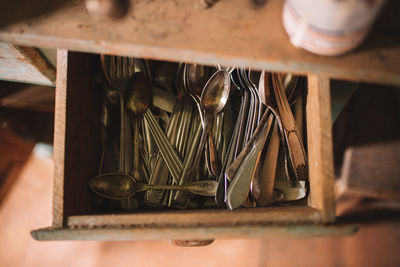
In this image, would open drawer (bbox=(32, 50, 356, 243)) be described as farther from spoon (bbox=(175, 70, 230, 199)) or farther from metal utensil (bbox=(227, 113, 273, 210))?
spoon (bbox=(175, 70, 230, 199))

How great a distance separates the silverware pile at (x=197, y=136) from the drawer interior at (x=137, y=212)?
2.0 inches

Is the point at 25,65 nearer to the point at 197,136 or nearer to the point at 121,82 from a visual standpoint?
the point at 121,82

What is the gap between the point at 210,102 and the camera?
58 cm

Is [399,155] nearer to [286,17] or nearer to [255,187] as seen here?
[255,187]

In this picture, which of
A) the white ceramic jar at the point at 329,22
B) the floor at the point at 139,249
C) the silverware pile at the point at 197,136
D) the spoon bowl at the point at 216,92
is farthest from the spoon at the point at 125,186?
the floor at the point at 139,249

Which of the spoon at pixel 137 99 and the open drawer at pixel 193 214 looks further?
the spoon at pixel 137 99

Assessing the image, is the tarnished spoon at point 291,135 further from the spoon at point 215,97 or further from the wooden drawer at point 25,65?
the wooden drawer at point 25,65

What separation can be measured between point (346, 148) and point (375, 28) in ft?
2.33

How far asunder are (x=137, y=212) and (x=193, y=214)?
0.37 ft

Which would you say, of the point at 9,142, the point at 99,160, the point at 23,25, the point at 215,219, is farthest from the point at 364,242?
the point at 9,142

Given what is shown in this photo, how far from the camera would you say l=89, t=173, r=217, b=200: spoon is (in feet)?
1.75

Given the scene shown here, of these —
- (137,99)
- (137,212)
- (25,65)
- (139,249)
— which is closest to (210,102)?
(137,99)

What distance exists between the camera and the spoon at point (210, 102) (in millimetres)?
568

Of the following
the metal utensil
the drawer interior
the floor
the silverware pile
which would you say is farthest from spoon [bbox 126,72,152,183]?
the floor
